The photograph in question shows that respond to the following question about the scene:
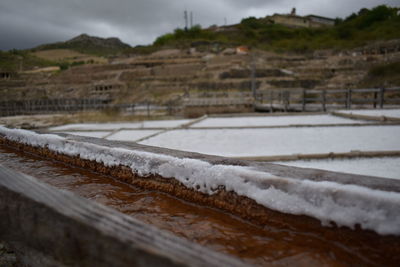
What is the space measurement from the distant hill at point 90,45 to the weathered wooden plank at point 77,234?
84.4 m

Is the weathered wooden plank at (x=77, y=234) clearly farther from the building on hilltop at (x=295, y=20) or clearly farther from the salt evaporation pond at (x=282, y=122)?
the building on hilltop at (x=295, y=20)

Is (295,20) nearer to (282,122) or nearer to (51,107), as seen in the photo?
(51,107)

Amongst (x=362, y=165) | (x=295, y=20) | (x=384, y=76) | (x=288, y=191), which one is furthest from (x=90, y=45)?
(x=288, y=191)

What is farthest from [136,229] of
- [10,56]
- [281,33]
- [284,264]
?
[10,56]

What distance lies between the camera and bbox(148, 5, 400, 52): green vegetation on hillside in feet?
118

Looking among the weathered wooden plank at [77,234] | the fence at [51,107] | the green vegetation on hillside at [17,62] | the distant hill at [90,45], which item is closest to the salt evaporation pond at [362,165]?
the weathered wooden plank at [77,234]

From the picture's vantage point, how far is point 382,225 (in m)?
0.90

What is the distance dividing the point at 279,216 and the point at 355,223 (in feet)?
1.04

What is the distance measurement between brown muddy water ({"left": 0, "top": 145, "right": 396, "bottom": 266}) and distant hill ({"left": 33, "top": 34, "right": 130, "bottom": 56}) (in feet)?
275

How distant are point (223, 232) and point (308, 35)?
5494cm

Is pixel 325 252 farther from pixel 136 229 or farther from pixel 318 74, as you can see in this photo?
pixel 318 74

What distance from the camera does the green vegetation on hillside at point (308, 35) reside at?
35906 millimetres

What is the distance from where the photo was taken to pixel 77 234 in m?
0.65

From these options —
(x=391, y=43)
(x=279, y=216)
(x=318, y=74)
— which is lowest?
(x=279, y=216)
